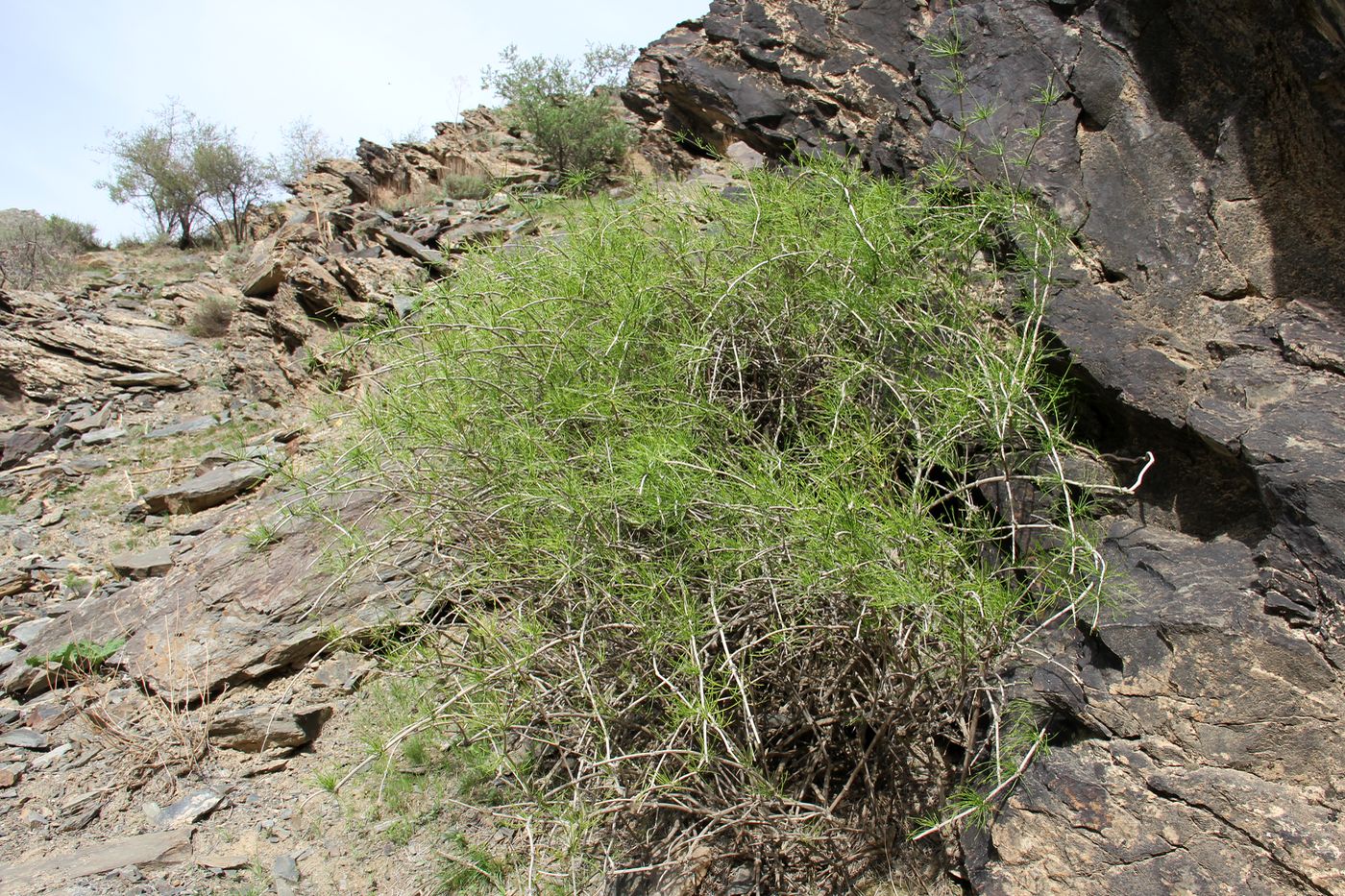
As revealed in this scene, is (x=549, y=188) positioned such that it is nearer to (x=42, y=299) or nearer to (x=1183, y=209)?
(x=42, y=299)

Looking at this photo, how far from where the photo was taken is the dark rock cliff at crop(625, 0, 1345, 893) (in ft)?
6.63

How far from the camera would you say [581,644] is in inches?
91.7

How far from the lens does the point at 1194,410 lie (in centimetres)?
252

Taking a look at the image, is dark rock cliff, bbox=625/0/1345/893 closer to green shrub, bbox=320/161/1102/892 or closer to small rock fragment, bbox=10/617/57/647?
green shrub, bbox=320/161/1102/892

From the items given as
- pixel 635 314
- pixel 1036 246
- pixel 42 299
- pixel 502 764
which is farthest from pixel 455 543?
pixel 42 299

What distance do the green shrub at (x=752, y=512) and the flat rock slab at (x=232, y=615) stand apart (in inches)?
27.4

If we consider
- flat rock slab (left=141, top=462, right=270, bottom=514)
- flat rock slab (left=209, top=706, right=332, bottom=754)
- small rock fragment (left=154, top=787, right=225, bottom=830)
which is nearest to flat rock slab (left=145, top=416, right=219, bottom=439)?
flat rock slab (left=141, top=462, right=270, bottom=514)

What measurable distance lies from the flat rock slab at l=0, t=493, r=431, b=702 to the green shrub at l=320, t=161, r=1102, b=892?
697mm

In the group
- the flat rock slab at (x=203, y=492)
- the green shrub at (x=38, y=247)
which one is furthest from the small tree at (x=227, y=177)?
the flat rock slab at (x=203, y=492)

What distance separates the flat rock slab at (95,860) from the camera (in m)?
2.64

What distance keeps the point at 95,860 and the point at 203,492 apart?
2.67 m

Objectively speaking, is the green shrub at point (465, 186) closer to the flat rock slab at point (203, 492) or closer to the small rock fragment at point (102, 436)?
the small rock fragment at point (102, 436)

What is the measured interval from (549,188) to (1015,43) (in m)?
5.63

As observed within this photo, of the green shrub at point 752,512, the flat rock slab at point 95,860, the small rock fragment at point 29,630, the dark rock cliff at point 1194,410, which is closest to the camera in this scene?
the dark rock cliff at point 1194,410
